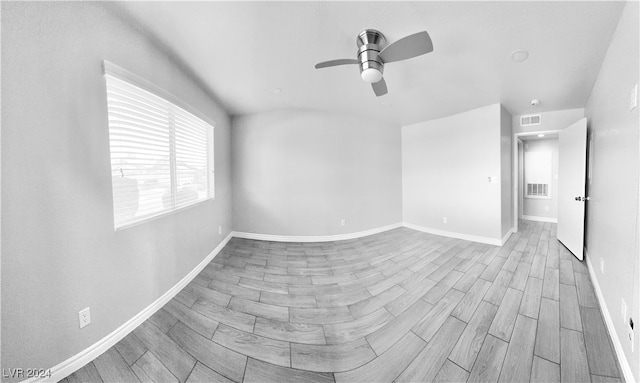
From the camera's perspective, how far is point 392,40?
166cm

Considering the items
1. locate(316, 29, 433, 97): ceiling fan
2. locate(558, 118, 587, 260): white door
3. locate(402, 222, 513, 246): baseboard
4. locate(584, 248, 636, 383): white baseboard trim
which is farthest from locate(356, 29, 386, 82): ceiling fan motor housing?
locate(402, 222, 513, 246): baseboard

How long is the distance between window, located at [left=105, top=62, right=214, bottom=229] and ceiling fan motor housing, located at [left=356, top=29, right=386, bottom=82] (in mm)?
1777

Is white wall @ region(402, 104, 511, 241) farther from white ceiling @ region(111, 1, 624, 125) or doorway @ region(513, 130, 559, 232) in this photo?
doorway @ region(513, 130, 559, 232)

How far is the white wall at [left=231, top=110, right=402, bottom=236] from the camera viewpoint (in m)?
3.45

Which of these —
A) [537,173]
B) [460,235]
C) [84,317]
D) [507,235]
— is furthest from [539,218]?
[84,317]

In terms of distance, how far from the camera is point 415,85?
8.12 feet

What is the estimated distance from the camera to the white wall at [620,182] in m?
1.14

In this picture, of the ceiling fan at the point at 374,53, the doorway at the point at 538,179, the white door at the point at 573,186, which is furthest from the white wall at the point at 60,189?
the doorway at the point at 538,179

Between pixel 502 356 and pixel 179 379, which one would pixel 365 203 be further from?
pixel 179 379

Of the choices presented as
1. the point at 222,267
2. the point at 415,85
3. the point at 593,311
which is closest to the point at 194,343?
the point at 222,267

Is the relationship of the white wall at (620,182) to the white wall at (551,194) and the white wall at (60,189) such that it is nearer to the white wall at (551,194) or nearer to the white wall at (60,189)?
the white wall at (60,189)

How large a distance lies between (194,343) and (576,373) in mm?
2286

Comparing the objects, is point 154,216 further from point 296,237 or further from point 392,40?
point 392,40

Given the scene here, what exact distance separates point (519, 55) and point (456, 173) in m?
2.09
